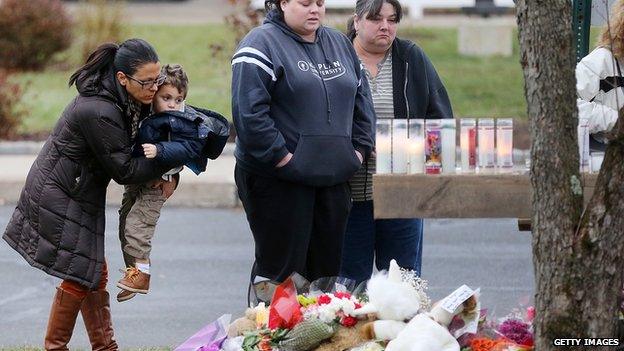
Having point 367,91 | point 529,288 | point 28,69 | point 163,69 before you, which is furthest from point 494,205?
point 28,69

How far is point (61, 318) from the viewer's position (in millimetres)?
5844

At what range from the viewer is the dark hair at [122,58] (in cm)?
561

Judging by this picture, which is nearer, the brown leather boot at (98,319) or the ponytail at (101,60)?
the ponytail at (101,60)

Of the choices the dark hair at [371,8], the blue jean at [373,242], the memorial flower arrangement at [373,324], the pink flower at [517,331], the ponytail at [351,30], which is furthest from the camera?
the ponytail at [351,30]

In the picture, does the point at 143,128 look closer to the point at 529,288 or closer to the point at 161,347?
the point at 161,347

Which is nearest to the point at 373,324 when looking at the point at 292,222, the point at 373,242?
the point at 292,222

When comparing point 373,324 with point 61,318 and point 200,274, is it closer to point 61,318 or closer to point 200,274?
point 61,318

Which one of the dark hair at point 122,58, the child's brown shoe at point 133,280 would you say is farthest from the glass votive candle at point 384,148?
the child's brown shoe at point 133,280

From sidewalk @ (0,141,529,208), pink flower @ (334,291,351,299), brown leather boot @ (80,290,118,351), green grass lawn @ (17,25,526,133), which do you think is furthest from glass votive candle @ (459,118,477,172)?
green grass lawn @ (17,25,526,133)

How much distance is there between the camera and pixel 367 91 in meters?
6.11

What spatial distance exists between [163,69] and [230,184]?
19.8 feet

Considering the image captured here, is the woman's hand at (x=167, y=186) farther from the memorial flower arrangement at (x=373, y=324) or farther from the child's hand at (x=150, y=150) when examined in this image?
the memorial flower arrangement at (x=373, y=324)

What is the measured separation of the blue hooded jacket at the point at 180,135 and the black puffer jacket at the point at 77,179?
77 millimetres

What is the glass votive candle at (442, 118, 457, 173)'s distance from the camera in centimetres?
560
